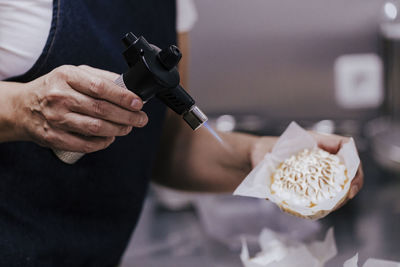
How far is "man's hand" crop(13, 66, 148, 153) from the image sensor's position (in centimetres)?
58

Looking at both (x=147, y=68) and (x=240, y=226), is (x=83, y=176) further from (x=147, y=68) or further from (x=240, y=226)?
(x=240, y=226)

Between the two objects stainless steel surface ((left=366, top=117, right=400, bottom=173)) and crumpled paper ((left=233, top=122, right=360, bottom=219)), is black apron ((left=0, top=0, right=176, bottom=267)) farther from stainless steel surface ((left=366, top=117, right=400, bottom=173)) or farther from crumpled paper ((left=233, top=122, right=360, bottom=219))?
stainless steel surface ((left=366, top=117, right=400, bottom=173))

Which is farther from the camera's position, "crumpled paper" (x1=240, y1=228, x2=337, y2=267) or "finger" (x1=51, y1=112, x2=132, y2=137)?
"crumpled paper" (x1=240, y1=228, x2=337, y2=267)

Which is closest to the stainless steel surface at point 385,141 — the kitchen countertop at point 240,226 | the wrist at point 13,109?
the kitchen countertop at point 240,226

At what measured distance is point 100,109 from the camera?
587mm

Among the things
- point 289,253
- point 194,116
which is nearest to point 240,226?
point 289,253

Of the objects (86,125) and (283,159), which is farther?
(283,159)

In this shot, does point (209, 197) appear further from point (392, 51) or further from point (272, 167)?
point (392, 51)

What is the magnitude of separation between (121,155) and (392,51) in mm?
932

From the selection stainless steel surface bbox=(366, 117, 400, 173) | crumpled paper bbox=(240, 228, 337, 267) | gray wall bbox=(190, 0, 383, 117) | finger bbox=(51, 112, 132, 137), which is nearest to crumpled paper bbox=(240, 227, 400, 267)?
crumpled paper bbox=(240, 228, 337, 267)

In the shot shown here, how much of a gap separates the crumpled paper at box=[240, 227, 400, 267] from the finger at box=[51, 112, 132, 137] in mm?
380

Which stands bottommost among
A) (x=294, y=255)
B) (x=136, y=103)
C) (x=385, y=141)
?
(x=385, y=141)

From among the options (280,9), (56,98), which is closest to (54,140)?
(56,98)

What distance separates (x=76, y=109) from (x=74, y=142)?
0.19 feet
